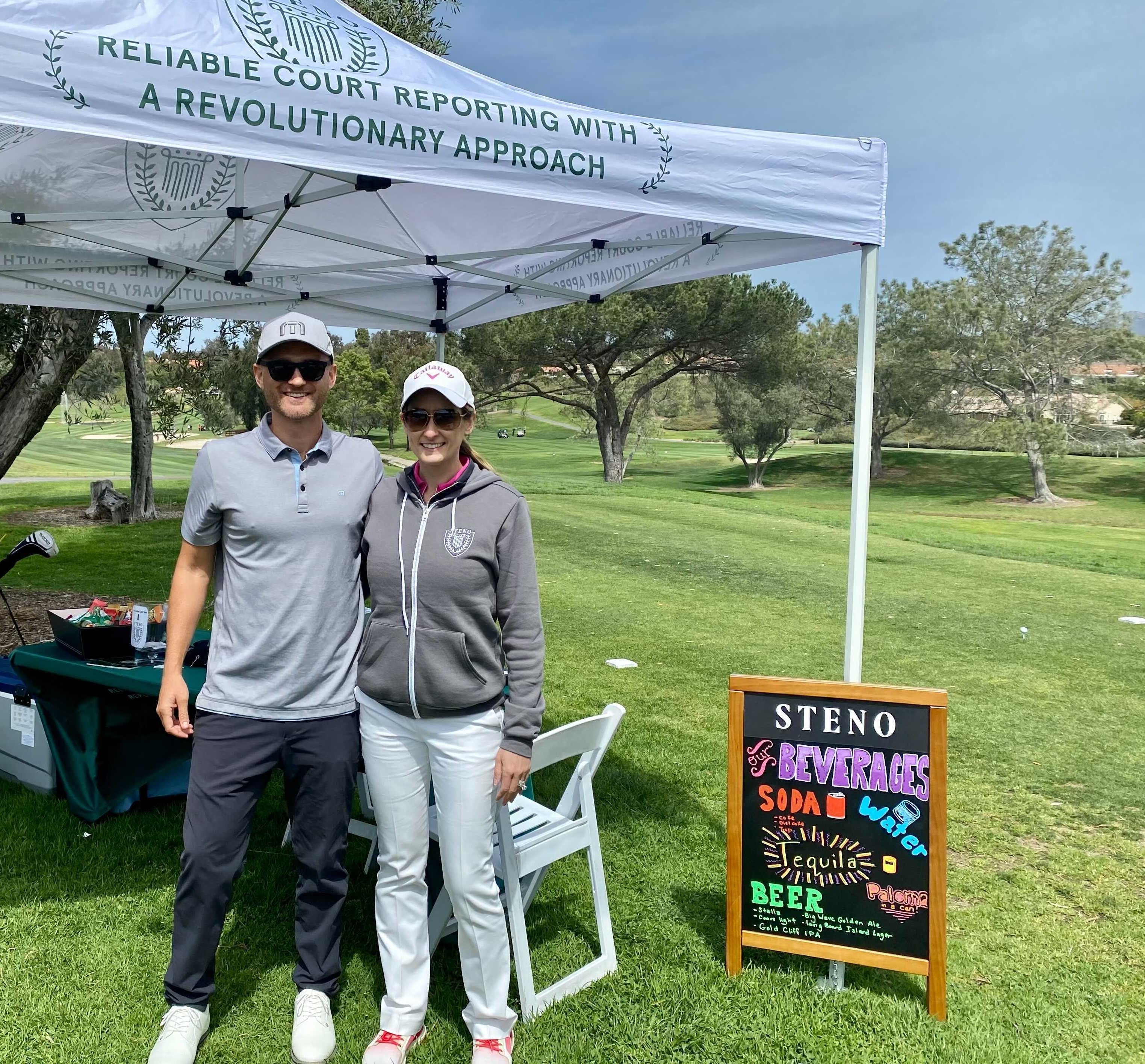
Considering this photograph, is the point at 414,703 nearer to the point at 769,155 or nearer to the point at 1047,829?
the point at 769,155

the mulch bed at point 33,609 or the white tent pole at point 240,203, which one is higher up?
the white tent pole at point 240,203

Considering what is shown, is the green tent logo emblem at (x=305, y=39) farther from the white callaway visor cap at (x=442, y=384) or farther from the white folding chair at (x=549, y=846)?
the white folding chair at (x=549, y=846)

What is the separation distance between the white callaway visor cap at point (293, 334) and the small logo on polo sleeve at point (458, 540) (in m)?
0.58

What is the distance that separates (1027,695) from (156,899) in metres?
5.81

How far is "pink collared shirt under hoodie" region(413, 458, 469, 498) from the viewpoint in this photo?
227cm

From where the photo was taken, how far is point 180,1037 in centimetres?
233

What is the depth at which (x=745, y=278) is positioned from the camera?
108ft

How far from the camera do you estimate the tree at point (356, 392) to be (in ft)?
141

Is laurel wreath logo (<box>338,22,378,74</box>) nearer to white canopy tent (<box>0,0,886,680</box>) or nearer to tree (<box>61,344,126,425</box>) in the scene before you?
white canopy tent (<box>0,0,886,680</box>)

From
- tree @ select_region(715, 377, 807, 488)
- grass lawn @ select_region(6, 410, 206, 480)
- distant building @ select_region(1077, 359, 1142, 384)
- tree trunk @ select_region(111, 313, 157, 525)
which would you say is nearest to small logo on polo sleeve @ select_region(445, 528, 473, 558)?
tree trunk @ select_region(111, 313, 157, 525)

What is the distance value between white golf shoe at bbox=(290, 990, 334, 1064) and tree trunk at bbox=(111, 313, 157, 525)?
46.3 feet

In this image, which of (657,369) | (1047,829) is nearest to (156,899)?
(1047,829)

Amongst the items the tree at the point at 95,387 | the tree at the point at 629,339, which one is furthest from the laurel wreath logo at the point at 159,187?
the tree at the point at 629,339

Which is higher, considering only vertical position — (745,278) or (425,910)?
(745,278)
